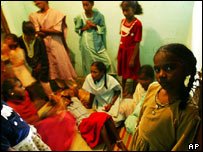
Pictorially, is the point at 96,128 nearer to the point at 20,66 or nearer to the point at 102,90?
the point at 102,90

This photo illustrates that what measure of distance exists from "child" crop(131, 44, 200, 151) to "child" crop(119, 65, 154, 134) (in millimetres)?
463

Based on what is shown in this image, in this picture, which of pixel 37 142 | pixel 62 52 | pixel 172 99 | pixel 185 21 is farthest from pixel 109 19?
pixel 37 142

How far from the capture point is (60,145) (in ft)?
3.22

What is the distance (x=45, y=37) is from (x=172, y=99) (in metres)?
1.48

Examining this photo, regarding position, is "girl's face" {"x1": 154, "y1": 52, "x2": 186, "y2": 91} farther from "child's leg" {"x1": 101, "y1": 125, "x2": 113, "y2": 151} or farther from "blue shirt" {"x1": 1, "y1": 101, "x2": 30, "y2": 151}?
"child's leg" {"x1": 101, "y1": 125, "x2": 113, "y2": 151}

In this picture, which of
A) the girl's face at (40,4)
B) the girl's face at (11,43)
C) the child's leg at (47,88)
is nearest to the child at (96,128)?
the child's leg at (47,88)

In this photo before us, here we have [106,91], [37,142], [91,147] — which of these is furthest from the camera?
[106,91]

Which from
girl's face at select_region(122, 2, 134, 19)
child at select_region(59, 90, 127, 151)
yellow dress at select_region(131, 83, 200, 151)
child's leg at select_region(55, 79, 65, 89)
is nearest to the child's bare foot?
child at select_region(59, 90, 127, 151)

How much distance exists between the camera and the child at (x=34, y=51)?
1.42m

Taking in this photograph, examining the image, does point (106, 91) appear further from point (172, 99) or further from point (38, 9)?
point (38, 9)

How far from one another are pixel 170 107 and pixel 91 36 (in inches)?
41.0

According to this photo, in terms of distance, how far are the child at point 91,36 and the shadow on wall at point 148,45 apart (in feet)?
1.41

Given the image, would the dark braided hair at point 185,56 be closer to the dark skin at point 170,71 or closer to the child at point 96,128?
the dark skin at point 170,71

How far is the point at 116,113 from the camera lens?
1.17 metres
